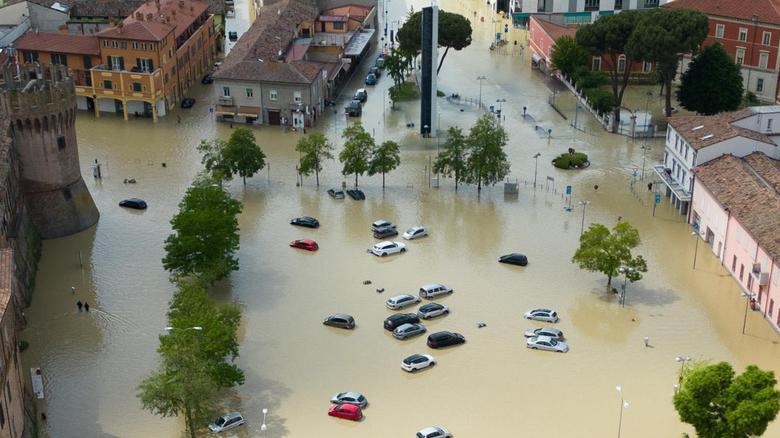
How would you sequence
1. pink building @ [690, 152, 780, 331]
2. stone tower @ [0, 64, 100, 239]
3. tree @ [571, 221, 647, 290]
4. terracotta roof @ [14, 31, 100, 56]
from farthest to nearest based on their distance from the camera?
1. terracotta roof @ [14, 31, 100, 56]
2. stone tower @ [0, 64, 100, 239]
3. tree @ [571, 221, 647, 290]
4. pink building @ [690, 152, 780, 331]

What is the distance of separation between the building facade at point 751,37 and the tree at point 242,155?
57129 mm

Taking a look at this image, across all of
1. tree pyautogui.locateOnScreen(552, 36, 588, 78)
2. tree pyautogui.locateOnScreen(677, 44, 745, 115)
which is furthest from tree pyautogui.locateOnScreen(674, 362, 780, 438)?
tree pyautogui.locateOnScreen(552, 36, 588, 78)

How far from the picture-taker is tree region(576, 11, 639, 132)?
109 meters

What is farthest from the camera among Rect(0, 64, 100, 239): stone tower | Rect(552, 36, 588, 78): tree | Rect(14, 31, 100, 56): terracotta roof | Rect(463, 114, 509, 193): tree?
Rect(552, 36, 588, 78): tree

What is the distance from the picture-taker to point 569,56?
119500 millimetres

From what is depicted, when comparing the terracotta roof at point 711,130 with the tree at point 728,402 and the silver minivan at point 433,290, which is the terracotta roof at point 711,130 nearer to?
the silver minivan at point 433,290

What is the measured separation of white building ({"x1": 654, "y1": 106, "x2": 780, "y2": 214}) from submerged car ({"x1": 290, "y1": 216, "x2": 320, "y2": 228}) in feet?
99.0

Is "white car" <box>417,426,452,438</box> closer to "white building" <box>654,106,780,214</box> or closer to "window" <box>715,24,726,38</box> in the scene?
"white building" <box>654,106,780,214</box>

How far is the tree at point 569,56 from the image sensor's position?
391ft

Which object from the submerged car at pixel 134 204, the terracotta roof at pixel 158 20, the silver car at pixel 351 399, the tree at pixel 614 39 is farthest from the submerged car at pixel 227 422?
the tree at pixel 614 39

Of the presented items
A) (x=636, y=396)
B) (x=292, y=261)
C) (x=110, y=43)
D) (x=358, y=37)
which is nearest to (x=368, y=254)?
(x=292, y=261)

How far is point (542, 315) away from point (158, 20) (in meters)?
62.3

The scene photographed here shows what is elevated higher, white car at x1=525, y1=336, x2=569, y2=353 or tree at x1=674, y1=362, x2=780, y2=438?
tree at x1=674, y1=362, x2=780, y2=438

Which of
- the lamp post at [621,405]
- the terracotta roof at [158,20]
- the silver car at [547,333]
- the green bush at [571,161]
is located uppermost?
the terracotta roof at [158,20]
